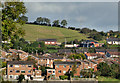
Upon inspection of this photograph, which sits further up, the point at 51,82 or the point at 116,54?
the point at 116,54

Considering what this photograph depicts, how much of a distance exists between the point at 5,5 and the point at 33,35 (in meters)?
50.6

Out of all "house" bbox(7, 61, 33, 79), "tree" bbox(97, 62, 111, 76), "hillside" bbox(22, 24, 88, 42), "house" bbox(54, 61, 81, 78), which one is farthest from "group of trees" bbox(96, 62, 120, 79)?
"hillside" bbox(22, 24, 88, 42)

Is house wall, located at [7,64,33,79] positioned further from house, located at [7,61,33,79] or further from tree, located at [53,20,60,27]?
tree, located at [53,20,60,27]

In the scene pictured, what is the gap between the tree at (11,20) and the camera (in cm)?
483

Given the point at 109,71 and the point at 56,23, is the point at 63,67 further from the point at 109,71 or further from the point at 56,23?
the point at 56,23

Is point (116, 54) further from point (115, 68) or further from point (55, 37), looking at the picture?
point (55, 37)

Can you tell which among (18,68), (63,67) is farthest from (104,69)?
(18,68)

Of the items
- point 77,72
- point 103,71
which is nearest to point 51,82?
point 77,72

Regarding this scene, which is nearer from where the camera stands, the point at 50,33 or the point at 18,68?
the point at 18,68

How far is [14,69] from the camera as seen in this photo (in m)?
22.3

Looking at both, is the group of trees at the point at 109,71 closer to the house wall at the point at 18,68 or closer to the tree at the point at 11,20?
the house wall at the point at 18,68

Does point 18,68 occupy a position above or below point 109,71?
above

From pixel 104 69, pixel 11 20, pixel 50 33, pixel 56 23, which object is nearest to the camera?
pixel 11 20

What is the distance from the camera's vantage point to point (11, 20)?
16.1ft
